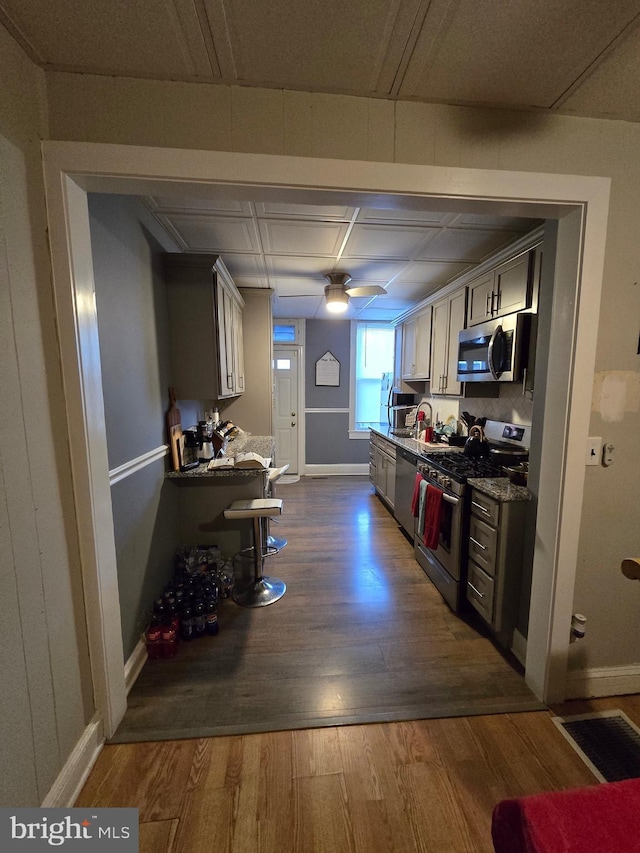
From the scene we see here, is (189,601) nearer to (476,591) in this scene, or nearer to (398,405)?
(476,591)

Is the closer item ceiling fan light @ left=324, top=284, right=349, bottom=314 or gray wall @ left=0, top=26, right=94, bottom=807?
gray wall @ left=0, top=26, right=94, bottom=807

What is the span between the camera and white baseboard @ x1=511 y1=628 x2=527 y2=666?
176 centimetres

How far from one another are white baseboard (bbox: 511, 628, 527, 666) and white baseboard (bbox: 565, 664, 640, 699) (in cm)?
20

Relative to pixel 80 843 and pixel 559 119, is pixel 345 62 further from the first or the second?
pixel 80 843

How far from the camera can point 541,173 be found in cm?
126

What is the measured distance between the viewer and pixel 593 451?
1447mm

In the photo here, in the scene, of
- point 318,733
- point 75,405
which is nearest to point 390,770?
point 318,733

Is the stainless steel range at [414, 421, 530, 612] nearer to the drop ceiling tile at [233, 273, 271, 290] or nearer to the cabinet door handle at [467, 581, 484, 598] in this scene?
the cabinet door handle at [467, 581, 484, 598]

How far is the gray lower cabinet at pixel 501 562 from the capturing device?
178 centimetres

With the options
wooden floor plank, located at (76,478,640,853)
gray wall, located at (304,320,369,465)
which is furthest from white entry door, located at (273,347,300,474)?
wooden floor plank, located at (76,478,640,853)

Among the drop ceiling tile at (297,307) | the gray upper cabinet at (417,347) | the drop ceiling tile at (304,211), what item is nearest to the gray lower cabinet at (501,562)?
the drop ceiling tile at (304,211)

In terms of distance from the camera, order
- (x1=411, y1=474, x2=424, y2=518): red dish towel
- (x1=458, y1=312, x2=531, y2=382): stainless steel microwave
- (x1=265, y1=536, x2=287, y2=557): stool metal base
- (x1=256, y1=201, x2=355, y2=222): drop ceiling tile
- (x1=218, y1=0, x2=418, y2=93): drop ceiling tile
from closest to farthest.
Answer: (x1=218, y1=0, x2=418, y2=93): drop ceiling tile < (x1=256, y1=201, x2=355, y2=222): drop ceiling tile < (x1=458, y1=312, x2=531, y2=382): stainless steel microwave < (x1=411, y1=474, x2=424, y2=518): red dish towel < (x1=265, y1=536, x2=287, y2=557): stool metal base

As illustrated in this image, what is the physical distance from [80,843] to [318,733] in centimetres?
84

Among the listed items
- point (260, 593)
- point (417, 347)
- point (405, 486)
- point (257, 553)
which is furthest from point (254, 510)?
point (417, 347)
